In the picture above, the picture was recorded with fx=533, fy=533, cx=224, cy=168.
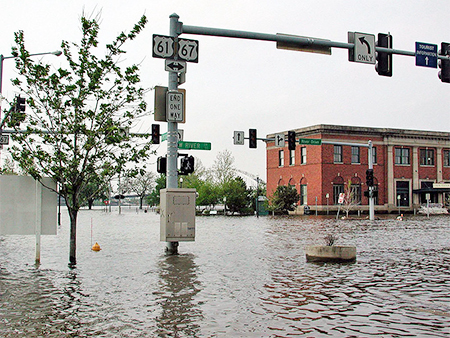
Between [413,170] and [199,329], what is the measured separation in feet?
232

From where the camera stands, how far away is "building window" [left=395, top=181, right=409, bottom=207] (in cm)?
7175

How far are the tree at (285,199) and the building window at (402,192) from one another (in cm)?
1514

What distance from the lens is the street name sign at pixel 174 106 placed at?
16.6 meters

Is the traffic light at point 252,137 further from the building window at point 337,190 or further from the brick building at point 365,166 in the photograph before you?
the building window at point 337,190

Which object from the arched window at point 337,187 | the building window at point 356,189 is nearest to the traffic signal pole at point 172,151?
the building window at point 356,189

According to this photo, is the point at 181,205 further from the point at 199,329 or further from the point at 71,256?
the point at 199,329

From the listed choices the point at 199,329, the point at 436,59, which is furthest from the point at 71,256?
the point at 436,59

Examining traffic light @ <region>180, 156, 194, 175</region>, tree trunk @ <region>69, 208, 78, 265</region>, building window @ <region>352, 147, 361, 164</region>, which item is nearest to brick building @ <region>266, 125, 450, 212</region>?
building window @ <region>352, 147, 361, 164</region>

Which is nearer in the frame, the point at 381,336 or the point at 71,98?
the point at 381,336

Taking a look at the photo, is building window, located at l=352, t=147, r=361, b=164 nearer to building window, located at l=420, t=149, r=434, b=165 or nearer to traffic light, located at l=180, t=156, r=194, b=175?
building window, located at l=420, t=149, r=434, b=165

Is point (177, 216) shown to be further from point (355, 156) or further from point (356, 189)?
point (355, 156)

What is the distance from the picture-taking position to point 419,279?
1167 cm

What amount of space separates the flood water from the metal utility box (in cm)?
70

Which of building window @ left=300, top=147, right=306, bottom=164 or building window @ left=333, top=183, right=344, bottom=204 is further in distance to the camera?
building window @ left=300, top=147, right=306, bottom=164
